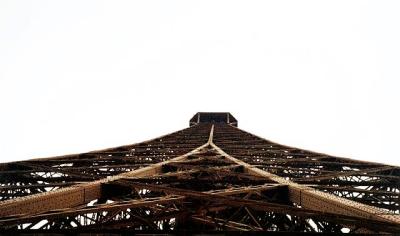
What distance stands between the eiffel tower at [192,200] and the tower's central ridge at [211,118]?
36007 mm

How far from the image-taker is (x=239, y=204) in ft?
19.5

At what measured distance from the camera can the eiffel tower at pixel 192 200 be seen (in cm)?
553

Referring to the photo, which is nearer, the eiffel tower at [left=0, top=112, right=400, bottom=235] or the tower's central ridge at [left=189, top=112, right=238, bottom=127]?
the eiffel tower at [left=0, top=112, right=400, bottom=235]

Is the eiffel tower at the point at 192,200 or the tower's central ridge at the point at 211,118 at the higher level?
the tower's central ridge at the point at 211,118

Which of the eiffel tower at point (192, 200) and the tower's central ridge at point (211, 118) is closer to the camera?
the eiffel tower at point (192, 200)

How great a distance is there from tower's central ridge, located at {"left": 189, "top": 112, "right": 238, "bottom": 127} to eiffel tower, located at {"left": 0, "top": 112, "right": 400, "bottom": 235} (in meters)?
36.0

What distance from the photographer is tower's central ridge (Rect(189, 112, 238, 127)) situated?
53438 millimetres

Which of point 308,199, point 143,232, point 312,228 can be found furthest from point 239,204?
point 308,199

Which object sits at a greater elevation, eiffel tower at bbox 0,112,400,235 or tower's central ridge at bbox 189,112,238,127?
tower's central ridge at bbox 189,112,238,127

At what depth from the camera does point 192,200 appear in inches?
293

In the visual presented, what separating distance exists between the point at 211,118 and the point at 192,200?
46585 millimetres

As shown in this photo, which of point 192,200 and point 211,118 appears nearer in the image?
A: point 192,200

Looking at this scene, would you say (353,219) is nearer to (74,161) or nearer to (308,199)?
(308,199)

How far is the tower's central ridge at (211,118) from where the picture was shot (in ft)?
175
